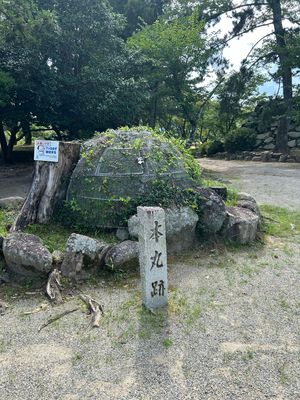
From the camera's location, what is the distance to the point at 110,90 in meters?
10.9

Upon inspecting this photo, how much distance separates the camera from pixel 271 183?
34.6 ft

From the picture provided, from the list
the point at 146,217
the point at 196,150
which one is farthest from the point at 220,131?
the point at 146,217

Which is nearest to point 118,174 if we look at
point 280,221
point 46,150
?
point 46,150

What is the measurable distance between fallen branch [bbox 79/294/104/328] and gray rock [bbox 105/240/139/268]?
598 mm

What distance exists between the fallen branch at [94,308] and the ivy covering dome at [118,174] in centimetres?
146

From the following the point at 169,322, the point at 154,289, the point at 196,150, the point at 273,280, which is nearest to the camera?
the point at 169,322

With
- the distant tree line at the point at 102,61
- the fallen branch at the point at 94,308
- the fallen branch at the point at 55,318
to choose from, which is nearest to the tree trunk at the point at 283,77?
the distant tree line at the point at 102,61

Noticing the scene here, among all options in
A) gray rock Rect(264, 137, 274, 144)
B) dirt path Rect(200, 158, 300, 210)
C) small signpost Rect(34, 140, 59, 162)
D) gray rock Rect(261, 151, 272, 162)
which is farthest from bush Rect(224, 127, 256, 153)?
small signpost Rect(34, 140, 59, 162)

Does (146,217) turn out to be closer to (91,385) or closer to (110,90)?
(91,385)

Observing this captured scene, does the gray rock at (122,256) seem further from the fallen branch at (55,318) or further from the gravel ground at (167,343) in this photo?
the fallen branch at (55,318)

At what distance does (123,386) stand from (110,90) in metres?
9.83

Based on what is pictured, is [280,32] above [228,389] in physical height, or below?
above

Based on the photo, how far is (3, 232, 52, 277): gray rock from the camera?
3.89 meters

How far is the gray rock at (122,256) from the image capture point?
13.6 feet
